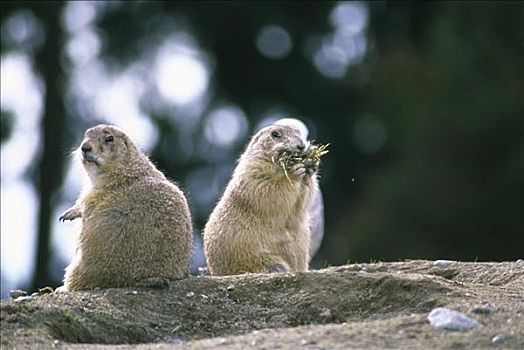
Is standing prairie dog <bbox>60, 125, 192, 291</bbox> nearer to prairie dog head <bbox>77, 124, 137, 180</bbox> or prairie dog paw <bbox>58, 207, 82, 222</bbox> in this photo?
prairie dog head <bbox>77, 124, 137, 180</bbox>

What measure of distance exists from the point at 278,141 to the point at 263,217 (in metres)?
1.01

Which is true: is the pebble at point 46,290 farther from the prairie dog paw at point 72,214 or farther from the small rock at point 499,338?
the small rock at point 499,338

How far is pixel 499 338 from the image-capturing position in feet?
36.5

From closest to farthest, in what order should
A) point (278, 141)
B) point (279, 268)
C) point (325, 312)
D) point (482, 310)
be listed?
point (482, 310)
point (325, 312)
point (279, 268)
point (278, 141)

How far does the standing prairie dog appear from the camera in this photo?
1379 centimetres

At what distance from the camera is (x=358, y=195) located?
34.3 metres

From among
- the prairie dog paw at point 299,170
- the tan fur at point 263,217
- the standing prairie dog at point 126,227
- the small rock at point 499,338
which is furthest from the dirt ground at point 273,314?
the prairie dog paw at point 299,170

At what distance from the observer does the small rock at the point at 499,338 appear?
11070 millimetres

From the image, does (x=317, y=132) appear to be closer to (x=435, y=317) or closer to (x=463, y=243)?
(x=463, y=243)

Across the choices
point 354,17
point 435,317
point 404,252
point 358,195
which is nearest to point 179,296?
point 435,317

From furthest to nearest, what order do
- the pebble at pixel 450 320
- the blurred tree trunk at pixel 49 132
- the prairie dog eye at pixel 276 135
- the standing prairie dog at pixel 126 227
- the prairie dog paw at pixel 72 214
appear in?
1. the blurred tree trunk at pixel 49 132
2. the prairie dog eye at pixel 276 135
3. the prairie dog paw at pixel 72 214
4. the standing prairie dog at pixel 126 227
5. the pebble at pixel 450 320

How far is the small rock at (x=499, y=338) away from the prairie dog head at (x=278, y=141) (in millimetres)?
5396

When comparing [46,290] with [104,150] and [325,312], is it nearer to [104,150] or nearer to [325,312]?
[104,150]

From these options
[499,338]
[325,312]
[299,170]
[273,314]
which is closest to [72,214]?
[299,170]
